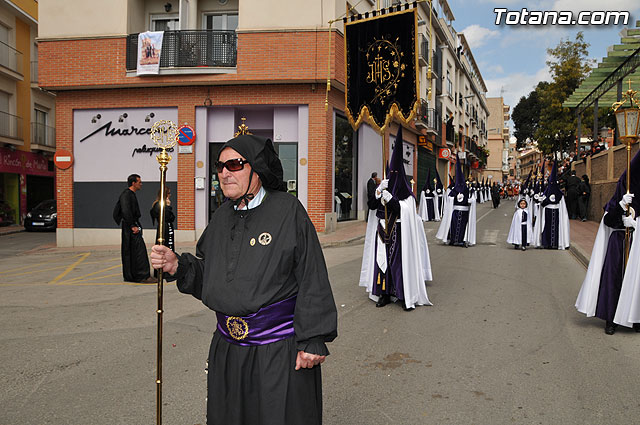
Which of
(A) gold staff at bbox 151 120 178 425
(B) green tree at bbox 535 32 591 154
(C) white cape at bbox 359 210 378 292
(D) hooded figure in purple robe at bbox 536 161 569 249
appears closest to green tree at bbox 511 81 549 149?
(B) green tree at bbox 535 32 591 154

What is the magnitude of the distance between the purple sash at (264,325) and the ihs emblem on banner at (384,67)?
713cm

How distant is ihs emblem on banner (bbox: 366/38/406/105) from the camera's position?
29.5 ft

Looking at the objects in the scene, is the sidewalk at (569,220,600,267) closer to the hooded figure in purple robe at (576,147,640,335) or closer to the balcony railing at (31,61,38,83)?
the hooded figure in purple robe at (576,147,640,335)

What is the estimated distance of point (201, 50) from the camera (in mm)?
16062

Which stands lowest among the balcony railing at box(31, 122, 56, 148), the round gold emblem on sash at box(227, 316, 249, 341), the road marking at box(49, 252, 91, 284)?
the road marking at box(49, 252, 91, 284)

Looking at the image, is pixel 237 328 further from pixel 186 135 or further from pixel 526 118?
pixel 526 118

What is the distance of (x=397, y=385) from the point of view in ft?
14.1

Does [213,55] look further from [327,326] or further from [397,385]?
[327,326]

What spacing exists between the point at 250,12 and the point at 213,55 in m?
1.80

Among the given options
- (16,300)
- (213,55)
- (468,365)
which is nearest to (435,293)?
(468,365)

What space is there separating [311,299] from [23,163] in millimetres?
28800

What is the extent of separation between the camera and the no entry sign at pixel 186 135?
15.4m

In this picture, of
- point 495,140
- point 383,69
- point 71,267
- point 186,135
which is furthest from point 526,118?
point 71,267

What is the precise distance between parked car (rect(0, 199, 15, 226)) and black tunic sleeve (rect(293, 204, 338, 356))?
26930 millimetres
